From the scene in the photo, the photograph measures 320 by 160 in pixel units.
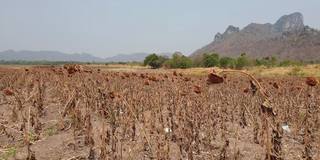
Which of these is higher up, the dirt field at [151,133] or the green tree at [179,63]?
the dirt field at [151,133]

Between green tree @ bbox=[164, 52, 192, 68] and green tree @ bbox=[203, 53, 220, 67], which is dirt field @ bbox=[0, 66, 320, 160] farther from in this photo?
green tree @ bbox=[203, 53, 220, 67]

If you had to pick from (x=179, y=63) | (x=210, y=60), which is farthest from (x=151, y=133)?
(x=210, y=60)

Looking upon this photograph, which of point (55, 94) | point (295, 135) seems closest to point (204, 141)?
point (295, 135)

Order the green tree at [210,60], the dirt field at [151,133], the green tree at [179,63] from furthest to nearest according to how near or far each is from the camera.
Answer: the green tree at [210,60], the green tree at [179,63], the dirt field at [151,133]

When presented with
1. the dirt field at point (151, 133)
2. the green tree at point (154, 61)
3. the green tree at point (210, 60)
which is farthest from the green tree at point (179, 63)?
the dirt field at point (151, 133)

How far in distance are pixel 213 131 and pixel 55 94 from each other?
8290 mm

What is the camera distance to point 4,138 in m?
9.27

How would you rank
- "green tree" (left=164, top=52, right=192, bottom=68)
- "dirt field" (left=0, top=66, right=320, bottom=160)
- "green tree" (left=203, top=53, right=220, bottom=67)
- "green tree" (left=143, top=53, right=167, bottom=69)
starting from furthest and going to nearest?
"green tree" (left=143, top=53, right=167, bottom=69)
"green tree" (left=203, top=53, right=220, bottom=67)
"green tree" (left=164, top=52, right=192, bottom=68)
"dirt field" (left=0, top=66, right=320, bottom=160)

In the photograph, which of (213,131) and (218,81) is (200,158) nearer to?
(213,131)

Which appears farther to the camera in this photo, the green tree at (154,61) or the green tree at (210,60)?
the green tree at (154,61)

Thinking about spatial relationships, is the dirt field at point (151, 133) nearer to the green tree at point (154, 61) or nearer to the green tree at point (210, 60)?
the green tree at point (210, 60)

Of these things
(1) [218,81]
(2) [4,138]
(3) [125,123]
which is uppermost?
(1) [218,81]

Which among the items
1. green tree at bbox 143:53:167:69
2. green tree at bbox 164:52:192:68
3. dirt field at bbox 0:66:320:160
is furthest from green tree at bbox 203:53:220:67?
dirt field at bbox 0:66:320:160

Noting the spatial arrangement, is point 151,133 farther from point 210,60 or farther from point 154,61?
point 154,61
